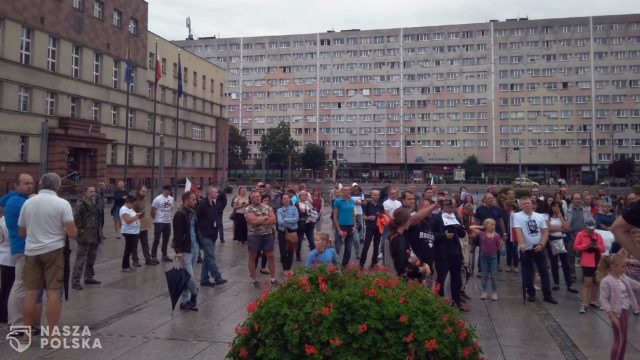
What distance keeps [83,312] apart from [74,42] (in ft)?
121

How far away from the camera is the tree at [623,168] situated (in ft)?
208

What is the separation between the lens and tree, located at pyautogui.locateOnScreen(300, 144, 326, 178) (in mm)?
75812

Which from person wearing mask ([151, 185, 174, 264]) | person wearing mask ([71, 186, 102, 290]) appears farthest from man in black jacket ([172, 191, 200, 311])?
person wearing mask ([151, 185, 174, 264])

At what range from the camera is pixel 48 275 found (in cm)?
536

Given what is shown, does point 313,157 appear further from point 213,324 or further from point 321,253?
point 213,324

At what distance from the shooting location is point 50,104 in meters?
35.6

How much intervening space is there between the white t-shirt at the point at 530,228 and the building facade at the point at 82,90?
714 inches

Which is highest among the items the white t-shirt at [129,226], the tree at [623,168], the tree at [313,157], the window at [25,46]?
the window at [25,46]

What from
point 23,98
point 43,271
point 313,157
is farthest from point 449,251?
point 313,157

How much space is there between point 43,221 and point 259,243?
398 centimetres

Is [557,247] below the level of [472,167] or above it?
below

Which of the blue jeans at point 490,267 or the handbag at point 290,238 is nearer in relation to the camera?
the blue jeans at point 490,267

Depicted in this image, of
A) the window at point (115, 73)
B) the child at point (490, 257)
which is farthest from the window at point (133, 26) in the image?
the child at point (490, 257)

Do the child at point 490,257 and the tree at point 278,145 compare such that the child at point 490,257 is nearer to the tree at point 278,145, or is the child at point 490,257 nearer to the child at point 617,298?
the child at point 617,298
